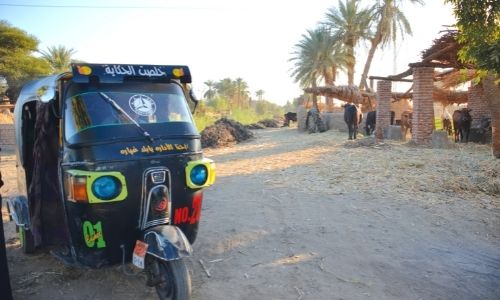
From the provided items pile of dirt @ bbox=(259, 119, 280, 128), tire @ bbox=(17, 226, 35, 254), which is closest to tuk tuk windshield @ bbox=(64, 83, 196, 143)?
tire @ bbox=(17, 226, 35, 254)

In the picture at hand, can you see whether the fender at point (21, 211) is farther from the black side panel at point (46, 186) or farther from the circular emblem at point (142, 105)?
the circular emblem at point (142, 105)

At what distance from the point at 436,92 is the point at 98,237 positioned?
23.6 metres

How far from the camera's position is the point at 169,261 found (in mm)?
3309

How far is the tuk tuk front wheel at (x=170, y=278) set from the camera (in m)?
3.25

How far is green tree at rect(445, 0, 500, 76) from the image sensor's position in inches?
A: 291

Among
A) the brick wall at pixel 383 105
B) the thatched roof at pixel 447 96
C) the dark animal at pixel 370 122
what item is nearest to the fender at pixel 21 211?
the brick wall at pixel 383 105

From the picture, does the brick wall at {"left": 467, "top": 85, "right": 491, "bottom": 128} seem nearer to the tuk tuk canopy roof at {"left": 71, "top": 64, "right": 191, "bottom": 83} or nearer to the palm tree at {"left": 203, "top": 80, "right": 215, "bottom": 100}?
the tuk tuk canopy roof at {"left": 71, "top": 64, "right": 191, "bottom": 83}

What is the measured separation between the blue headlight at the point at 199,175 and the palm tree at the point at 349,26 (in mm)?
34741

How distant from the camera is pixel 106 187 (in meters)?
3.31

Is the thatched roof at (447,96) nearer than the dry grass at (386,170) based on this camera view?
No

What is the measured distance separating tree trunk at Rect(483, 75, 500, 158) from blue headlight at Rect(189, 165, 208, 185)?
416 inches

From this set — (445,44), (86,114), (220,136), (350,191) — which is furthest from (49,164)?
(220,136)

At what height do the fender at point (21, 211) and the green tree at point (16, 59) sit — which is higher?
the green tree at point (16, 59)

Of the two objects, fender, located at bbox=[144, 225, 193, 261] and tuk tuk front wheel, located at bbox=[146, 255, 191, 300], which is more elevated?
fender, located at bbox=[144, 225, 193, 261]
